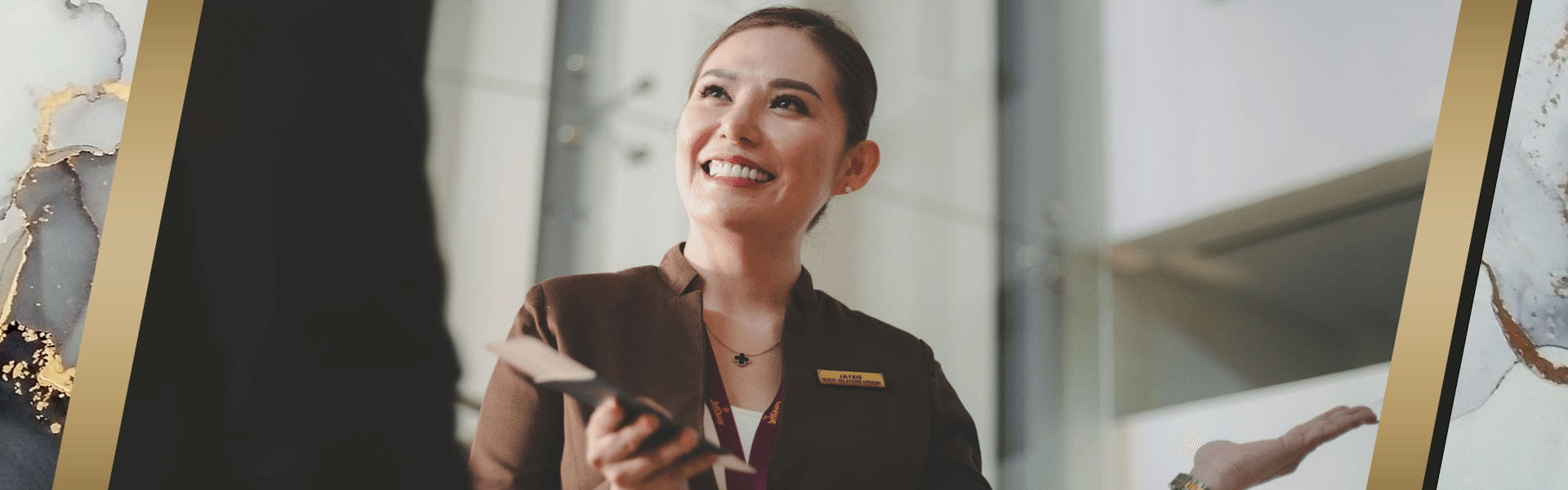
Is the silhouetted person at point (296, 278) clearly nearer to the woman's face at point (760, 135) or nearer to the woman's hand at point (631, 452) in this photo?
the woman's hand at point (631, 452)

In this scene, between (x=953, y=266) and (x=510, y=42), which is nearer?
(x=510, y=42)

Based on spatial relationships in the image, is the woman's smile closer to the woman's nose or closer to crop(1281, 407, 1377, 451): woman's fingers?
the woman's nose

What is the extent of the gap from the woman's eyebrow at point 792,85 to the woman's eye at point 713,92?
6 cm

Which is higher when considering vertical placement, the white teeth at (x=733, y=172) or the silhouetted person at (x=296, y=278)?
the white teeth at (x=733, y=172)

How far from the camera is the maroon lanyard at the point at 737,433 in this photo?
1.60 meters

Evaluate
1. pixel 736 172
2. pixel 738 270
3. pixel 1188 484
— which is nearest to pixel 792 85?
pixel 736 172

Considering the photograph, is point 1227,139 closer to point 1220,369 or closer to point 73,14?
point 1220,369

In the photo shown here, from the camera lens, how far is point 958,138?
6.05ft

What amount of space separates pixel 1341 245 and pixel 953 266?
1.94 feet

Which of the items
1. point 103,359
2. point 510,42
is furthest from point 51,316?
point 510,42

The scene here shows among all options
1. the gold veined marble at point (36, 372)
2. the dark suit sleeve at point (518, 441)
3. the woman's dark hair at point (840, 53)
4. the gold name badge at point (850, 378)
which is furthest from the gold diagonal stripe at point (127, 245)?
the gold name badge at point (850, 378)

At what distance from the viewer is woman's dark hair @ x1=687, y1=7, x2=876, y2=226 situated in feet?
5.73

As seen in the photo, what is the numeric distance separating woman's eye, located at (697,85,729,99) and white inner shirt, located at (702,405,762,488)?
396 millimetres

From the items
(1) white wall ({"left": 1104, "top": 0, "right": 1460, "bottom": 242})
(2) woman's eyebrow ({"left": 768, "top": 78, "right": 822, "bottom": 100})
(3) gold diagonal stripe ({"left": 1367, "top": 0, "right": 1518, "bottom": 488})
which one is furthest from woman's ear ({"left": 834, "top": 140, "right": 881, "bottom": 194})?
(3) gold diagonal stripe ({"left": 1367, "top": 0, "right": 1518, "bottom": 488})
